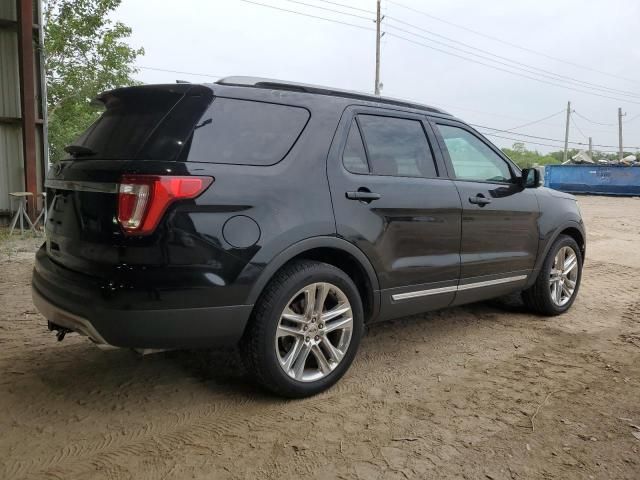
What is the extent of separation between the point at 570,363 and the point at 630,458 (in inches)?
49.9

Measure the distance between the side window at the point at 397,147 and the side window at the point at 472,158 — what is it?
11.1 inches

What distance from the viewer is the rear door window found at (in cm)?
275

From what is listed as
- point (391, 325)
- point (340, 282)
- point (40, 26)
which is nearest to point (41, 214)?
point (40, 26)

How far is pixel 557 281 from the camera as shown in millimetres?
5008

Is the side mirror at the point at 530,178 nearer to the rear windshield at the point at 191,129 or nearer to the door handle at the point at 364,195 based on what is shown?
the door handle at the point at 364,195

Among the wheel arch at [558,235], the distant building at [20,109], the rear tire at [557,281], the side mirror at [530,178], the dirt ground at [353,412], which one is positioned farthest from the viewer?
the distant building at [20,109]

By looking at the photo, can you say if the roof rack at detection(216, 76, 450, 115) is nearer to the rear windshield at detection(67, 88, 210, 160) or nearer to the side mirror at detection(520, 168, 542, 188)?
the rear windshield at detection(67, 88, 210, 160)

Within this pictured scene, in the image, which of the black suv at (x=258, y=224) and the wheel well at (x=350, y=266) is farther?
the wheel well at (x=350, y=266)

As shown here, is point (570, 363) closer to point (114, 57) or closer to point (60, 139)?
point (114, 57)

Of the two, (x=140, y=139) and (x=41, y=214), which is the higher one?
(x=140, y=139)

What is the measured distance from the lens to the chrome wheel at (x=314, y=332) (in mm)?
3018

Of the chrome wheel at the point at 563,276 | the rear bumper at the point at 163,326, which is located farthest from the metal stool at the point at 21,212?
the chrome wheel at the point at 563,276

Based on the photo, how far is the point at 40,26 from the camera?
10.5 metres

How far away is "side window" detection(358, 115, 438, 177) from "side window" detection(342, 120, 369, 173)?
6cm
